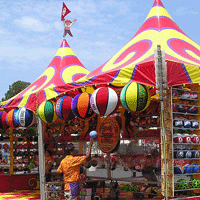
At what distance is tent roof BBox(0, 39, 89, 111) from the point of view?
1040cm

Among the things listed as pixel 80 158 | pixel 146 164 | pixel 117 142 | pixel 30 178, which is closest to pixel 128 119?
pixel 117 142

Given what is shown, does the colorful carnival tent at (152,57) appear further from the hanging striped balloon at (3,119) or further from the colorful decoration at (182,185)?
the hanging striped balloon at (3,119)

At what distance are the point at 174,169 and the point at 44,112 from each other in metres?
3.16

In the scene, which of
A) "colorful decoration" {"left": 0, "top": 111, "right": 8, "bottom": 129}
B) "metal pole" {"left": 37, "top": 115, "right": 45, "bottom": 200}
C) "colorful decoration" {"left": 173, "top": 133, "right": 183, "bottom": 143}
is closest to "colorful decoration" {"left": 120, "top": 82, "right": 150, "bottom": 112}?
"colorful decoration" {"left": 173, "top": 133, "right": 183, "bottom": 143}

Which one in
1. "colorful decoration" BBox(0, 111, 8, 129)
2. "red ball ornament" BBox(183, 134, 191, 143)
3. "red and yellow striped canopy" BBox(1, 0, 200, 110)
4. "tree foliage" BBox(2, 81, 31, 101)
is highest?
"tree foliage" BBox(2, 81, 31, 101)

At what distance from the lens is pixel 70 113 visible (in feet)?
26.5

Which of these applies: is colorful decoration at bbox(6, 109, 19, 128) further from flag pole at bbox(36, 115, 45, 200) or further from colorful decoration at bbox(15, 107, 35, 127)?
flag pole at bbox(36, 115, 45, 200)

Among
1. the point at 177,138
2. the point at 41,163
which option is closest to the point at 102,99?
the point at 177,138

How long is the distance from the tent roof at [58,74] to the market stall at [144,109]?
12 cm

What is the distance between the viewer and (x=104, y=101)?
22.6 ft

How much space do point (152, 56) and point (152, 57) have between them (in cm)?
8

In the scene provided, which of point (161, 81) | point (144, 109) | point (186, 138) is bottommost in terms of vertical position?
point (186, 138)

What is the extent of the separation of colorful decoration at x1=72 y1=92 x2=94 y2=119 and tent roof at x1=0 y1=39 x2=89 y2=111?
238cm

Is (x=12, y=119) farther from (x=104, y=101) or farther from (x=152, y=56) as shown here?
(x=152, y=56)
